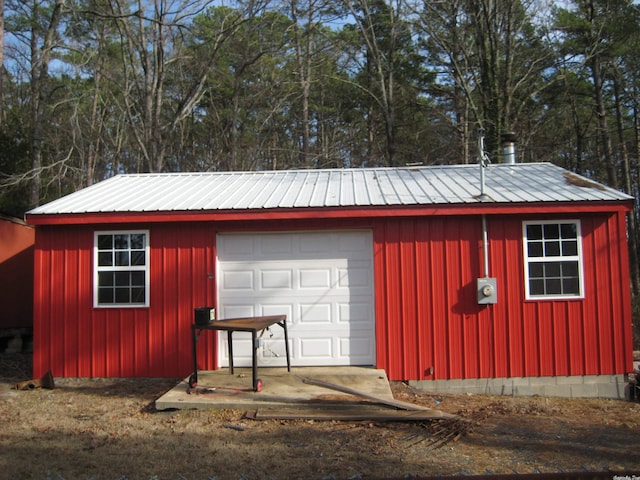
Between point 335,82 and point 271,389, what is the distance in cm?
1746

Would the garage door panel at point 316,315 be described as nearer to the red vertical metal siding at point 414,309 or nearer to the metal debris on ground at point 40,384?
the red vertical metal siding at point 414,309

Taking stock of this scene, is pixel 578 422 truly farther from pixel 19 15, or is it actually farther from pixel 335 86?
pixel 19 15

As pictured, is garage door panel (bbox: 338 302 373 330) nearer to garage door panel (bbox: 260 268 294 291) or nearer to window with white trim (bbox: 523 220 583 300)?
garage door panel (bbox: 260 268 294 291)

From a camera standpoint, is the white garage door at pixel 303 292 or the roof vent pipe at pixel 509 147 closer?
the white garage door at pixel 303 292

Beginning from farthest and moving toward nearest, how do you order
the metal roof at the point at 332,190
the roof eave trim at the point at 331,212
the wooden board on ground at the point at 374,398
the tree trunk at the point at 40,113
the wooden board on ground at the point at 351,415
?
the tree trunk at the point at 40,113 → the metal roof at the point at 332,190 → the roof eave trim at the point at 331,212 → the wooden board on ground at the point at 374,398 → the wooden board on ground at the point at 351,415

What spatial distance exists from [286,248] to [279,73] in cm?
1473

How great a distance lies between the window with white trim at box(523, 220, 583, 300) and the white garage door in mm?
2355

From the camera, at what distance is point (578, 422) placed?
19.8 ft

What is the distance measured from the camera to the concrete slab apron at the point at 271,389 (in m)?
5.95

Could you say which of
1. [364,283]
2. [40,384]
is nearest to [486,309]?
[364,283]

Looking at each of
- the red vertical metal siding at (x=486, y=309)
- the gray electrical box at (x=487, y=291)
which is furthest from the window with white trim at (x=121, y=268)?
the gray electrical box at (x=487, y=291)

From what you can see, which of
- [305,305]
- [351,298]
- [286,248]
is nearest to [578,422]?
[351,298]

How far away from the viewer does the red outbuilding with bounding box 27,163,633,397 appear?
23.9 ft

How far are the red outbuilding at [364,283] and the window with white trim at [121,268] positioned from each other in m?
0.02
